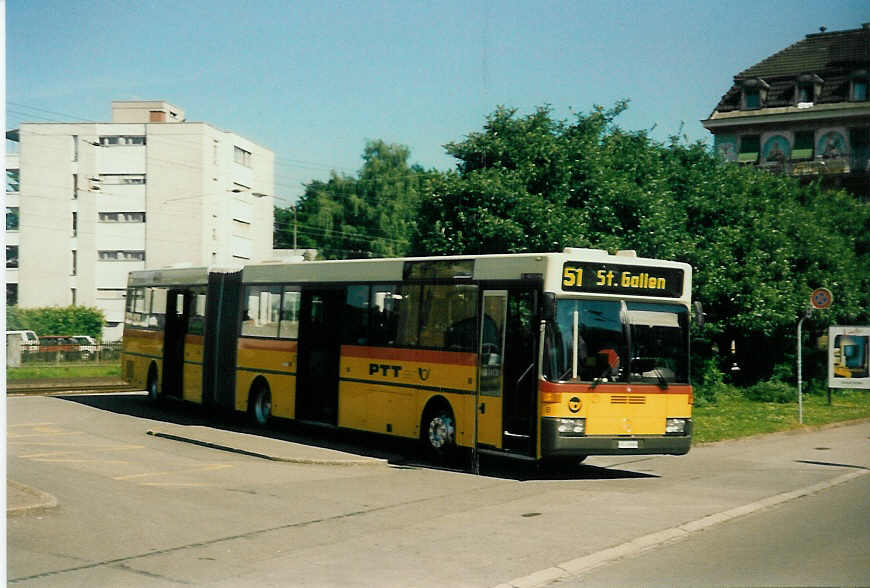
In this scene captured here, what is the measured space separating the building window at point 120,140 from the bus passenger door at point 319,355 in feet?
187

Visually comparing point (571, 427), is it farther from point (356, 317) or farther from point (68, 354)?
point (68, 354)

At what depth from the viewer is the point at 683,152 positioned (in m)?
36.9

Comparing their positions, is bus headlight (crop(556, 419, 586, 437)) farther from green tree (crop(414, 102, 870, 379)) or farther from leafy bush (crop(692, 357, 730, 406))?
leafy bush (crop(692, 357, 730, 406))

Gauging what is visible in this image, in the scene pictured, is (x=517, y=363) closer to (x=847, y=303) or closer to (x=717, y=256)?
(x=717, y=256)

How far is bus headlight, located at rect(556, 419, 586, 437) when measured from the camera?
45.9 feet

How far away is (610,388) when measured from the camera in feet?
47.0

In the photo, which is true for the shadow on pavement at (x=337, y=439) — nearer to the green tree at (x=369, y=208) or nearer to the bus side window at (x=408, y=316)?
the bus side window at (x=408, y=316)

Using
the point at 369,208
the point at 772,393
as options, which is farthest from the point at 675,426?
the point at 369,208

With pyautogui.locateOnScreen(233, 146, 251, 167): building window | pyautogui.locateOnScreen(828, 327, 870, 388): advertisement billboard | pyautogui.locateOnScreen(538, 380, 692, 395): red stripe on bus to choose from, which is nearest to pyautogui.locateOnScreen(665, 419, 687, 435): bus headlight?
pyautogui.locateOnScreen(538, 380, 692, 395): red stripe on bus

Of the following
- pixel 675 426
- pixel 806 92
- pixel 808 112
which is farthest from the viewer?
pixel 806 92

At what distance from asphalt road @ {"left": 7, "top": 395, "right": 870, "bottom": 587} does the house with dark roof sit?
39.4 m

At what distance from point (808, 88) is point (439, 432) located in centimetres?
5076

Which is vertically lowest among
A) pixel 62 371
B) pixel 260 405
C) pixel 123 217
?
pixel 62 371

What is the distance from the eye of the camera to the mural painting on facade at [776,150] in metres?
57.8
